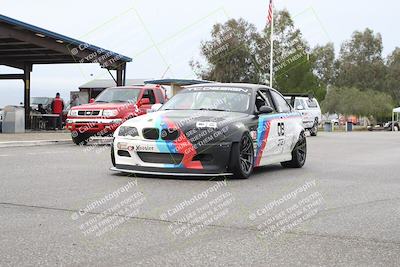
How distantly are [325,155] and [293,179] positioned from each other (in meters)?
5.78

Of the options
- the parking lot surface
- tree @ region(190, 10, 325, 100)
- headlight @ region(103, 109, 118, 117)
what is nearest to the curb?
headlight @ region(103, 109, 118, 117)

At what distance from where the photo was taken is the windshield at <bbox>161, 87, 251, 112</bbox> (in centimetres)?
988

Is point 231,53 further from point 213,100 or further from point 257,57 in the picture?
point 213,100

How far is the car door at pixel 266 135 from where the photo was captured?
381 inches

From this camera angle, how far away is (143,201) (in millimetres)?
6809

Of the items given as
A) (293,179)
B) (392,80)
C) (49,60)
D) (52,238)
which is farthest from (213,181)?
(392,80)

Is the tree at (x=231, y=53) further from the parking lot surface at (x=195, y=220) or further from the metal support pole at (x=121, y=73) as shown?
the parking lot surface at (x=195, y=220)

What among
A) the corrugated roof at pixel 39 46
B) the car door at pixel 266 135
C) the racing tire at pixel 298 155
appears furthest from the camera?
the corrugated roof at pixel 39 46

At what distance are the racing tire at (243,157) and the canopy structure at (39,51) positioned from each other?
14598 millimetres

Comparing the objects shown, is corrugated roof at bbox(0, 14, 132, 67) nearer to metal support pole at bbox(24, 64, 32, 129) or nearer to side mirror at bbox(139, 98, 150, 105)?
metal support pole at bbox(24, 64, 32, 129)

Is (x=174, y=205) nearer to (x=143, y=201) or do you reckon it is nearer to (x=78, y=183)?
(x=143, y=201)

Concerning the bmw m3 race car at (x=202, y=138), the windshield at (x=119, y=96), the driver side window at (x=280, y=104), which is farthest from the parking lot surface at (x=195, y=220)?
the windshield at (x=119, y=96)

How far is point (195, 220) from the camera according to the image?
580cm

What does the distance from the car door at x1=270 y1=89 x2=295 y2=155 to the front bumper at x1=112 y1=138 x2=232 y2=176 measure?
79.8 inches
